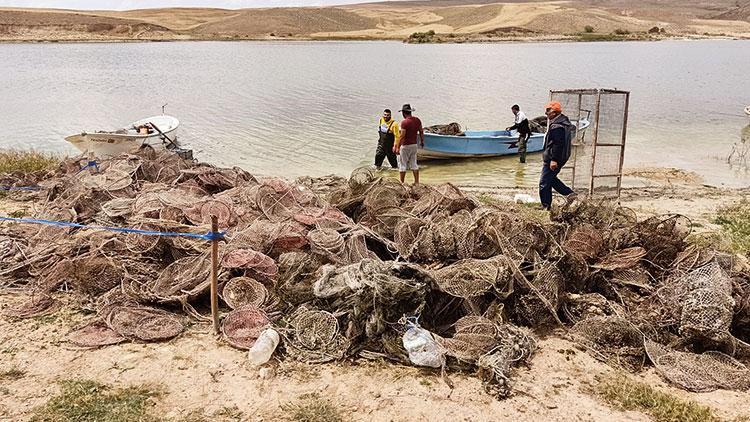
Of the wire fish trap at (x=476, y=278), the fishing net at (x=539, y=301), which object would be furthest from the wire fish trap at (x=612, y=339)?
the wire fish trap at (x=476, y=278)

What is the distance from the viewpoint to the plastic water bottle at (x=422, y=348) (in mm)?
4789

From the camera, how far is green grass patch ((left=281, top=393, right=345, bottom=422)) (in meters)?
4.17

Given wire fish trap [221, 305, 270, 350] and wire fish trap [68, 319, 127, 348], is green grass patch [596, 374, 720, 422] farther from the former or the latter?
wire fish trap [68, 319, 127, 348]

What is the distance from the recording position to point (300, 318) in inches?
205

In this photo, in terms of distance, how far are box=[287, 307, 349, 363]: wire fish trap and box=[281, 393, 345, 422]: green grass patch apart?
528mm

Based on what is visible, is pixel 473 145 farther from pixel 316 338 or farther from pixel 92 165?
pixel 316 338

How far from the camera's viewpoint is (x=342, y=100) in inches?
→ 1086

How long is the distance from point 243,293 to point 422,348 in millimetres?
1925

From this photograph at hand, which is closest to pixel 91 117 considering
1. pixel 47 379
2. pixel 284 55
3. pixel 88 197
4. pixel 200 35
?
pixel 88 197

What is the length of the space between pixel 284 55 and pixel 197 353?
5601 cm

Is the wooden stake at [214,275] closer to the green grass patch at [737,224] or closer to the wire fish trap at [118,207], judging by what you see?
the wire fish trap at [118,207]

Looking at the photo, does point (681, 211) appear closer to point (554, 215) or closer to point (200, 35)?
point (554, 215)

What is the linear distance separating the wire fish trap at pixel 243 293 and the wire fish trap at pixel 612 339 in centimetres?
294

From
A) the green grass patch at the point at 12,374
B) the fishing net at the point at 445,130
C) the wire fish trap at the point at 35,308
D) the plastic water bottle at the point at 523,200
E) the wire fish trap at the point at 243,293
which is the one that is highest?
the fishing net at the point at 445,130
